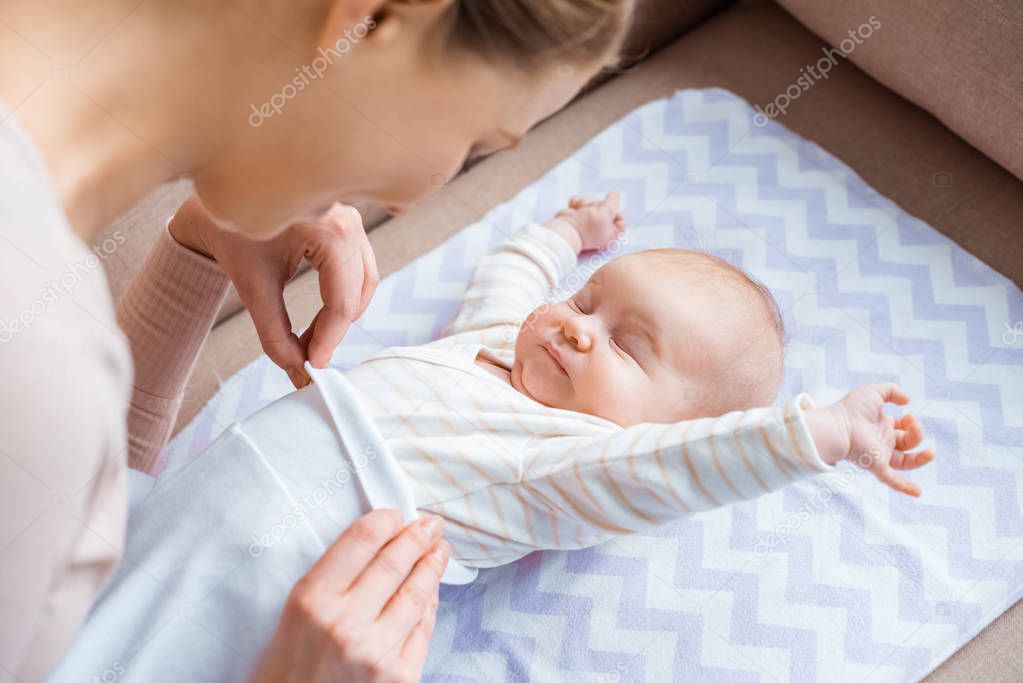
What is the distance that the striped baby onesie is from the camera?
0.92 m

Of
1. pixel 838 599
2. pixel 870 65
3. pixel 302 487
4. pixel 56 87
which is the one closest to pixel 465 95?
pixel 56 87

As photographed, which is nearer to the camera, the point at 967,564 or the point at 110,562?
the point at 110,562

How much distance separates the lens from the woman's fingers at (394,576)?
2.70ft

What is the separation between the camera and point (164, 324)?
1.07m

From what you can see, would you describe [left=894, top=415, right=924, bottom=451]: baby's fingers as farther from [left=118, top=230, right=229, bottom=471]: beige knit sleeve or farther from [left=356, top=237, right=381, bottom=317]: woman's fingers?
[left=118, top=230, right=229, bottom=471]: beige knit sleeve

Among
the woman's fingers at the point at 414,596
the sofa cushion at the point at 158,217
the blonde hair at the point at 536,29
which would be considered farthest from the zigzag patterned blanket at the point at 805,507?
the blonde hair at the point at 536,29

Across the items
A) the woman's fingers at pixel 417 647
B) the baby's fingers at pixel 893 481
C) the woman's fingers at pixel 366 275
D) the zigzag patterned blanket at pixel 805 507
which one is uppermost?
the woman's fingers at pixel 366 275

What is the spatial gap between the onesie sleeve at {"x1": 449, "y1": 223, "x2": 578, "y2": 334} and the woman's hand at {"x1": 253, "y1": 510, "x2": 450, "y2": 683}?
426 millimetres

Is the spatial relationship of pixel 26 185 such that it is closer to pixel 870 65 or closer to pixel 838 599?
pixel 838 599

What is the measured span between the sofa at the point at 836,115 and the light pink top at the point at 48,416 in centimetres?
68

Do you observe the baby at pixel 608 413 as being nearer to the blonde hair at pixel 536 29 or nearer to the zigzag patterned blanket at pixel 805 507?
the zigzag patterned blanket at pixel 805 507

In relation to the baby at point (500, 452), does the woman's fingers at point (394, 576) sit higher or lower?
higher

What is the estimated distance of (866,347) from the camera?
1274mm

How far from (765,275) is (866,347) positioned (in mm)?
168
